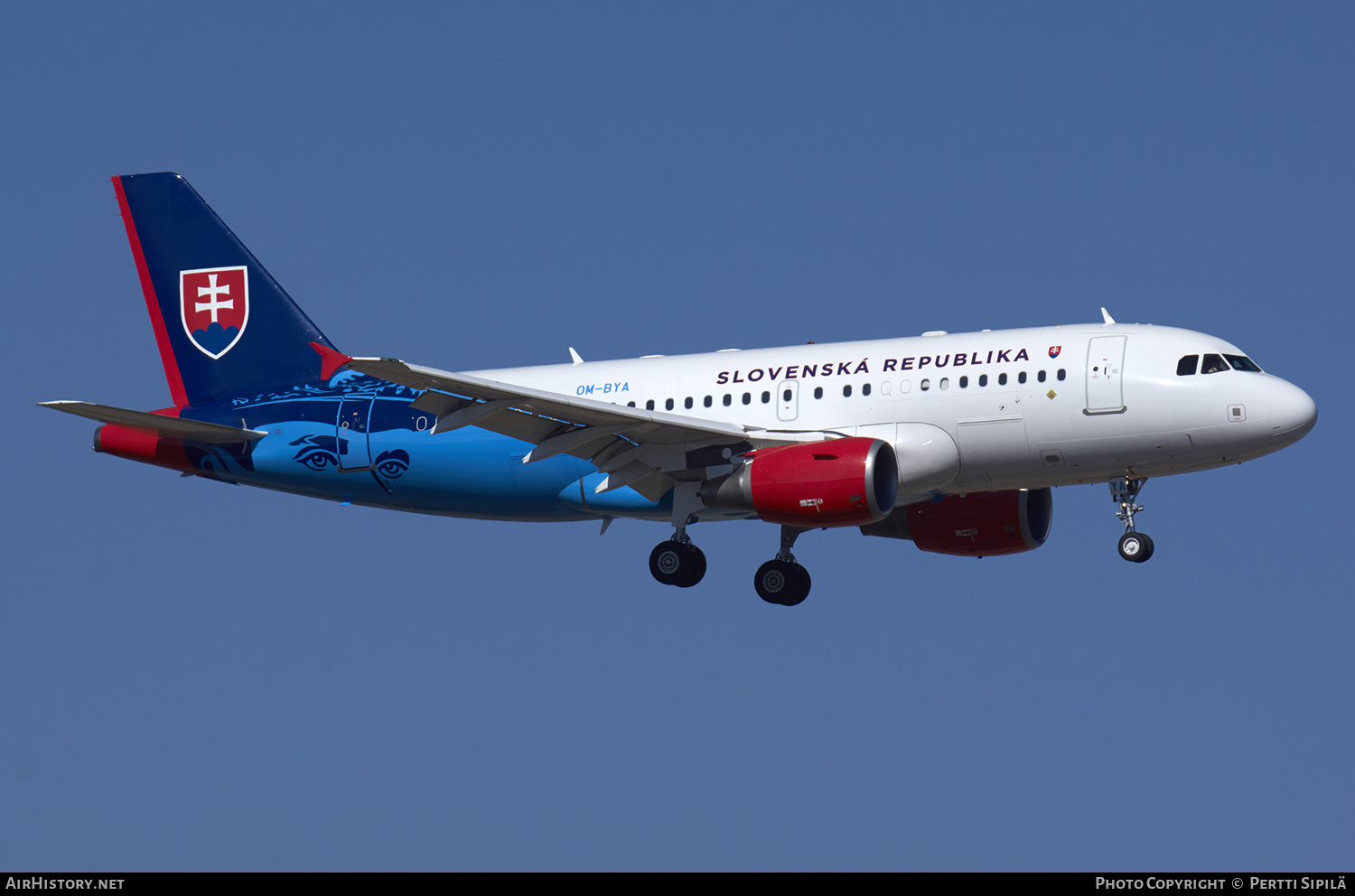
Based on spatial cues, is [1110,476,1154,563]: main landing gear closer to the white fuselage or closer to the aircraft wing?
the white fuselage

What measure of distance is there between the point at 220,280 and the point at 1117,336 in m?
22.2

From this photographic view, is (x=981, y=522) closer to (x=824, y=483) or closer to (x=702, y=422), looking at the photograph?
(x=824, y=483)

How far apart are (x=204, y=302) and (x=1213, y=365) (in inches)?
959

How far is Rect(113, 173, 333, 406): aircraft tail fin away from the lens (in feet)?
147

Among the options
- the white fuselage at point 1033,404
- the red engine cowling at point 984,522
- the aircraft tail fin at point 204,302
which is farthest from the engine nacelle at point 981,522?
the aircraft tail fin at point 204,302

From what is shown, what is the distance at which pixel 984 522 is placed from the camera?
42375 mm

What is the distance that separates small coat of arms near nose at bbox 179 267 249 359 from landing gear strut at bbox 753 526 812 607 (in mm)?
14401

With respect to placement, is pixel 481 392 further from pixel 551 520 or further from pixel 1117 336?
pixel 1117 336

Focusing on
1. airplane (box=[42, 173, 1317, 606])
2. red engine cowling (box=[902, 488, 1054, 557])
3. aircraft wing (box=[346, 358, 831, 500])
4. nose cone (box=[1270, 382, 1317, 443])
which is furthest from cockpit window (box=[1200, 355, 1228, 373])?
aircraft wing (box=[346, 358, 831, 500])

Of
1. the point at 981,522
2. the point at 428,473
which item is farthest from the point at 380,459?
the point at 981,522

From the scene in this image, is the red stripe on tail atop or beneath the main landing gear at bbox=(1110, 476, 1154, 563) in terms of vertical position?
atop

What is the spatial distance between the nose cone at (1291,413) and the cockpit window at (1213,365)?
1095 millimetres

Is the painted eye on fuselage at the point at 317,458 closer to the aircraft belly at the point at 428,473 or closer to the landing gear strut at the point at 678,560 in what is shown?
the aircraft belly at the point at 428,473
